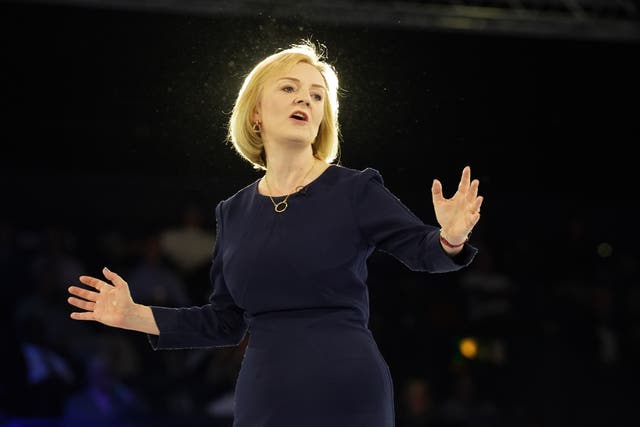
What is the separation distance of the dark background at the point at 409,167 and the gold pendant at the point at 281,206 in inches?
27.4

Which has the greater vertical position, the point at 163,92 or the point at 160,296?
the point at 163,92

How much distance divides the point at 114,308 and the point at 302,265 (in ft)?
1.65

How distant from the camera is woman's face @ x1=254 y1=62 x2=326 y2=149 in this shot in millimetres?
2125

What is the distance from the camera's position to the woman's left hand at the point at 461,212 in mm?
1822

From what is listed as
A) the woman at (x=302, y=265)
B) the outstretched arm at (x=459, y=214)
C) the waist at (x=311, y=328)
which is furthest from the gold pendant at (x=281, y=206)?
the outstretched arm at (x=459, y=214)

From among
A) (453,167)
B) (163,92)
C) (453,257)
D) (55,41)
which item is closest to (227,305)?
(453,257)

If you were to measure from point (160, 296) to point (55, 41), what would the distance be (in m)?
1.56

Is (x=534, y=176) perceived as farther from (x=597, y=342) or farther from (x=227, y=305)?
(x=227, y=305)

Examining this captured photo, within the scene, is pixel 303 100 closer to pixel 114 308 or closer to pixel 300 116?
pixel 300 116

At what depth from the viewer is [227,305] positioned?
2.22 meters

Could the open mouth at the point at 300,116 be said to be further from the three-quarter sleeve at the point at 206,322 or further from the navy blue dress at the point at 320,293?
the three-quarter sleeve at the point at 206,322

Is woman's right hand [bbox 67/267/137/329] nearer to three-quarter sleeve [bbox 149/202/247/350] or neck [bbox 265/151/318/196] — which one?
three-quarter sleeve [bbox 149/202/247/350]

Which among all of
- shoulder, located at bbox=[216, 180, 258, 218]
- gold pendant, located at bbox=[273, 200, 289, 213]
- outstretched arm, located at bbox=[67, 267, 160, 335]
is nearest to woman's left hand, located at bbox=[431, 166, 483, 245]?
gold pendant, located at bbox=[273, 200, 289, 213]

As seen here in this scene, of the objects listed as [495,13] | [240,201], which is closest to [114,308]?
[240,201]
